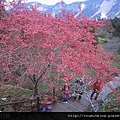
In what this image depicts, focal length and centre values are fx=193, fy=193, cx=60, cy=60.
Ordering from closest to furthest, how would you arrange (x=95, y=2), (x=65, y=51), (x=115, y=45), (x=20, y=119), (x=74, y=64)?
(x=20, y=119) → (x=74, y=64) → (x=65, y=51) → (x=115, y=45) → (x=95, y=2)

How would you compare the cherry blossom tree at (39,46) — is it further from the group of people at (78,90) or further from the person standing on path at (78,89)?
the person standing on path at (78,89)

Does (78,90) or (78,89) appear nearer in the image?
(78,90)

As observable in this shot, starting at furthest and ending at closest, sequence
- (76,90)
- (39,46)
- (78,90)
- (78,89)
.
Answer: (76,90), (78,89), (78,90), (39,46)

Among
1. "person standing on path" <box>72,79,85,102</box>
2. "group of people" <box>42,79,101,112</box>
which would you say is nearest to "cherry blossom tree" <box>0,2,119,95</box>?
"group of people" <box>42,79,101,112</box>

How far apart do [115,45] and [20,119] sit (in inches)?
1095

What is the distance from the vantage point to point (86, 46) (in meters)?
11.0

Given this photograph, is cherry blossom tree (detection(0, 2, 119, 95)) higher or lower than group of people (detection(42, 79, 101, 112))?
higher

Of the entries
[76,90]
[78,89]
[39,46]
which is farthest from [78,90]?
[39,46]

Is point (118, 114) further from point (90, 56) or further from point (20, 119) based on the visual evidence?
point (90, 56)

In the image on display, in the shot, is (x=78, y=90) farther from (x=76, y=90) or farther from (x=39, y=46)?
(x=39, y=46)

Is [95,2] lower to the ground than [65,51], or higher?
higher

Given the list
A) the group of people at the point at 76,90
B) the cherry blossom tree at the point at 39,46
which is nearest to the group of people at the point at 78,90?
the group of people at the point at 76,90

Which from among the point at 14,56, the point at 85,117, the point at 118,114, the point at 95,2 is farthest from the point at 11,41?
the point at 95,2

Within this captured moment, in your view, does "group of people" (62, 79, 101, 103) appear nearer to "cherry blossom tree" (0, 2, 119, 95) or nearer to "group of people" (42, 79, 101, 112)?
"group of people" (42, 79, 101, 112)
